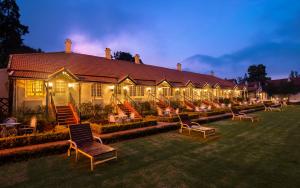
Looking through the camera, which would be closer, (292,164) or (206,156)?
(292,164)

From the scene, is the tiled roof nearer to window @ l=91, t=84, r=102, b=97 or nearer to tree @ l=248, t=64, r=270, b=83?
window @ l=91, t=84, r=102, b=97

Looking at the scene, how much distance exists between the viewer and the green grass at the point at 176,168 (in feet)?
16.4

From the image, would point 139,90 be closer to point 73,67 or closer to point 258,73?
point 73,67

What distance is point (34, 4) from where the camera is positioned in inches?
3819

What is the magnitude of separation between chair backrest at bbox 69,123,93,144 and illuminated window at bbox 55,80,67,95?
403 inches

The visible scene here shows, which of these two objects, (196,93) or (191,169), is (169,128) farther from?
(196,93)

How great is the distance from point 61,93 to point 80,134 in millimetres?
10595

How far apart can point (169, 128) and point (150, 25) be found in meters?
160

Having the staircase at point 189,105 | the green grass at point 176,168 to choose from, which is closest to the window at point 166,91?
the staircase at point 189,105

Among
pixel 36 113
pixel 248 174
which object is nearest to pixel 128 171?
pixel 248 174

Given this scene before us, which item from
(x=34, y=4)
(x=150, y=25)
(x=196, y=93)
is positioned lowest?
(x=196, y=93)

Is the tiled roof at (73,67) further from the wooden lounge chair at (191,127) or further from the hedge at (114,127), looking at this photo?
the wooden lounge chair at (191,127)

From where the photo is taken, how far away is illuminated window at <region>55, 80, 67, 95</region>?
16.3 metres

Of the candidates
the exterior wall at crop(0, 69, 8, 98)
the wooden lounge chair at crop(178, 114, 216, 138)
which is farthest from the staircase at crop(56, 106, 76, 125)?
the exterior wall at crop(0, 69, 8, 98)
